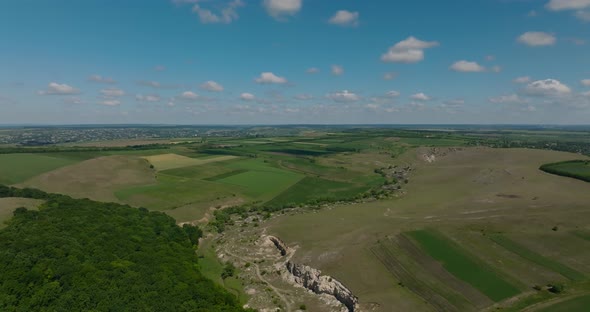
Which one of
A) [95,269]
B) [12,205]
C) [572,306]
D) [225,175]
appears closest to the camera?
[572,306]

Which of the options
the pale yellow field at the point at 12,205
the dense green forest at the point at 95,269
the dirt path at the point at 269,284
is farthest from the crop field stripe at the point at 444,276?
the pale yellow field at the point at 12,205

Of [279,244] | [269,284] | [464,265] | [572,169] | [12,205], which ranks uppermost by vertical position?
[572,169]

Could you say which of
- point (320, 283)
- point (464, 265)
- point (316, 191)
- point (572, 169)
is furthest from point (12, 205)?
point (572, 169)

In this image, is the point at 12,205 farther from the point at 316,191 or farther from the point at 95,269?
the point at 316,191

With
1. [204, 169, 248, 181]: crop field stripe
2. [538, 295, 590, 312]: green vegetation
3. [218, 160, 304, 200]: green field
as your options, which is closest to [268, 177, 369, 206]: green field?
→ [218, 160, 304, 200]: green field

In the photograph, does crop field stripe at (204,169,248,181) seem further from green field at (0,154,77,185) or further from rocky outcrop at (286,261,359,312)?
rocky outcrop at (286,261,359,312)

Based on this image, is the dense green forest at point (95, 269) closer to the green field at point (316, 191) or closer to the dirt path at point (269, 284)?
the dirt path at point (269, 284)
